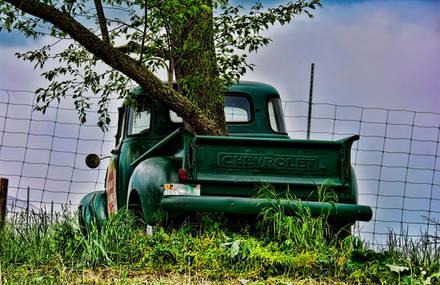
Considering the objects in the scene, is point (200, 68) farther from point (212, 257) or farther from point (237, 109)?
point (212, 257)

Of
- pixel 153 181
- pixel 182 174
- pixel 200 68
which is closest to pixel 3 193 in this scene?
pixel 200 68

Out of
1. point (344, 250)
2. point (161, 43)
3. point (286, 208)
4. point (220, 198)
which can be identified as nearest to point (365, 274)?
point (344, 250)

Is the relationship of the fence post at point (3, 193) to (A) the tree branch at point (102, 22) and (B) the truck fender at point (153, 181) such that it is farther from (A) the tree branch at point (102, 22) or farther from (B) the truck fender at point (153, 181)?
(B) the truck fender at point (153, 181)

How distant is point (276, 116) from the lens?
Result: 8844 millimetres

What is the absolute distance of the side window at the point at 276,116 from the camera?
878cm

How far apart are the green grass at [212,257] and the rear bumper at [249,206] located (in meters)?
0.09

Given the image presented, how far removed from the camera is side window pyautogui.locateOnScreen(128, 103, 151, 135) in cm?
841

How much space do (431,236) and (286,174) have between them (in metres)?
1.75

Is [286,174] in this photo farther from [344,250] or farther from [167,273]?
[167,273]

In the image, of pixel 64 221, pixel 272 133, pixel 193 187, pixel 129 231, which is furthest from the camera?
pixel 272 133

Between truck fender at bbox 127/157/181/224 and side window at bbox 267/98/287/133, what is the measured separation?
2248 mm

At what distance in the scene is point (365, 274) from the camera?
5742 mm

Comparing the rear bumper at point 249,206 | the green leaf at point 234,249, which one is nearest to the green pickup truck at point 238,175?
the rear bumper at point 249,206

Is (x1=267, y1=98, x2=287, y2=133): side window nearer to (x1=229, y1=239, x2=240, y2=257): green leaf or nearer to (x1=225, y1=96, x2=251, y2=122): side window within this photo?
(x1=225, y1=96, x2=251, y2=122): side window
